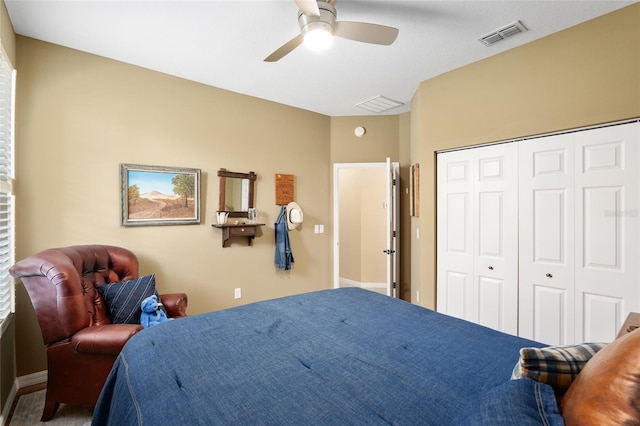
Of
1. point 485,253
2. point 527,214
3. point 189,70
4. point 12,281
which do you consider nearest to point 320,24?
point 189,70

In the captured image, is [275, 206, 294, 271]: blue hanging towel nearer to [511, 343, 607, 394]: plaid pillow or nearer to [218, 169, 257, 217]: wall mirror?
[218, 169, 257, 217]: wall mirror

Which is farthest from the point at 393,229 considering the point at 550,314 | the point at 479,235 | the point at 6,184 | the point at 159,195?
the point at 6,184

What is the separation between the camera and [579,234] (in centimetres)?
247

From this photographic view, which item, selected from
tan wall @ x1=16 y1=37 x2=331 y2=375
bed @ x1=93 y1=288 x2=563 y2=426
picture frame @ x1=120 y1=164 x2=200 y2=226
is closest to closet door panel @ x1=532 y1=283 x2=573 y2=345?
bed @ x1=93 y1=288 x2=563 y2=426

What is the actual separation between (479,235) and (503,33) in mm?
1732

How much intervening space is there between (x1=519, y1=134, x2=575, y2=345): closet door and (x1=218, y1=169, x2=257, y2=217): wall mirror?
9.37ft

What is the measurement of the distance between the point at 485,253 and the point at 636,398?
2.57m

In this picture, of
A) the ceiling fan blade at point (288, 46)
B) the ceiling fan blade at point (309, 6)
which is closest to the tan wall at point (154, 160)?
the ceiling fan blade at point (288, 46)

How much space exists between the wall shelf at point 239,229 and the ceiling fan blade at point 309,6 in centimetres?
243

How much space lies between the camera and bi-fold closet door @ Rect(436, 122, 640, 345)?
228 centimetres

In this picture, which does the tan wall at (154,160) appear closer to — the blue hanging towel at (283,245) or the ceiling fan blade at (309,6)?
the blue hanging towel at (283,245)

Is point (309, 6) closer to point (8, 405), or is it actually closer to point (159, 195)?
point (159, 195)

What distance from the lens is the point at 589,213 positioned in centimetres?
241

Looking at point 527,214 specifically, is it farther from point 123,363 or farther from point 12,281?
point 12,281
